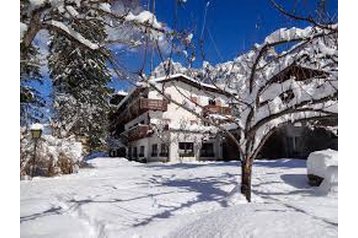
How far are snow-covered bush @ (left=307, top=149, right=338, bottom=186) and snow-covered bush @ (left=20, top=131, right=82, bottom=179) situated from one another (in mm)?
4964

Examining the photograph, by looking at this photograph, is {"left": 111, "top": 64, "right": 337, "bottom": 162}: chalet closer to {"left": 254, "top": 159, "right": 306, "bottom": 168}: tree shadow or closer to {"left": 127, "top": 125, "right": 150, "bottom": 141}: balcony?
{"left": 127, "top": 125, "right": 150, "bottom": 141}: balcony

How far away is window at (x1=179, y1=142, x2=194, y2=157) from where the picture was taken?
50.4ft

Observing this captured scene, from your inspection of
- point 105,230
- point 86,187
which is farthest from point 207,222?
point 86,187

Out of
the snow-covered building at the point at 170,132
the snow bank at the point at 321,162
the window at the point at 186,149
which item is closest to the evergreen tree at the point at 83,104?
the snow-covered building at the point at 170,132

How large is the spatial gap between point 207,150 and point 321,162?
1045 cm

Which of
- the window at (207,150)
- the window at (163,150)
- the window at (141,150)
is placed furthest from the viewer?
the window at (141,150)

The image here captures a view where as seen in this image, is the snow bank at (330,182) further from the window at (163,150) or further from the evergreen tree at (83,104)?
the window at (163,150)

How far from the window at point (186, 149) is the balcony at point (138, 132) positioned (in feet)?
6.53

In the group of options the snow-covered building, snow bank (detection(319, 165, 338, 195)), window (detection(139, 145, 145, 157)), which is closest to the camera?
snow bank (detection(319, 165, 338, 195))

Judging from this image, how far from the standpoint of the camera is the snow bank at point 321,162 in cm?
532

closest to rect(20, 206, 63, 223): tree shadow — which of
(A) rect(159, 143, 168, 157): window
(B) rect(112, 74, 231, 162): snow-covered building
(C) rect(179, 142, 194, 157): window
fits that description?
(B) rect(112, 74, 231, 162): snow-covered building

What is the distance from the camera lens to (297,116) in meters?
4.65

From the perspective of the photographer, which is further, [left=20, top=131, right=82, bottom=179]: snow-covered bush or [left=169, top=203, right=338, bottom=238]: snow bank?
[left=20, top=131, right=82, bottom=179]: snow-covered bush
